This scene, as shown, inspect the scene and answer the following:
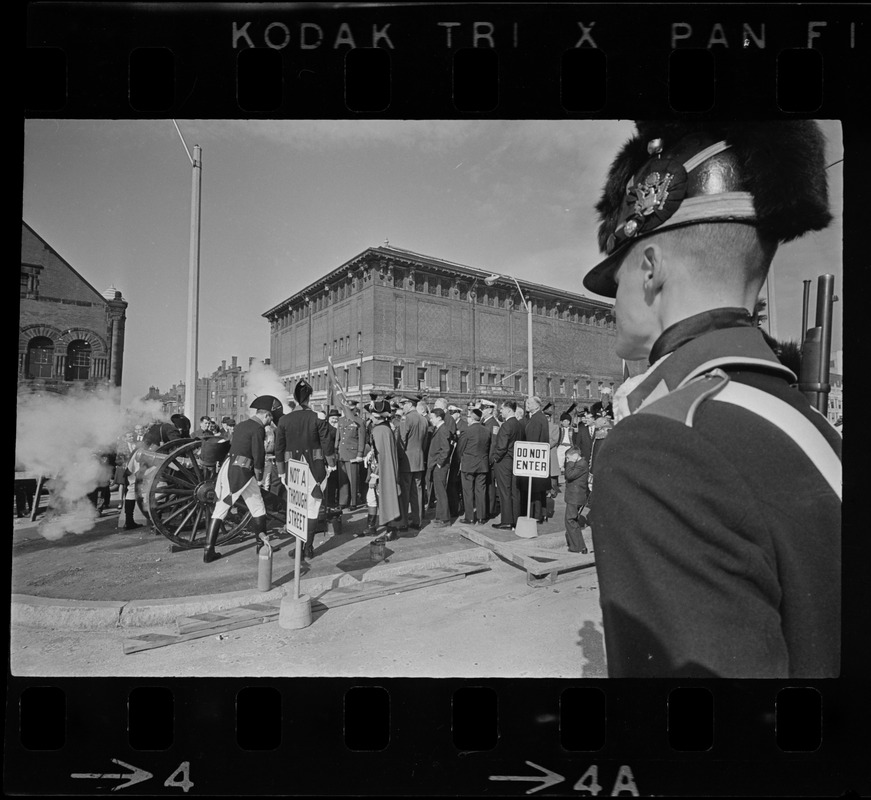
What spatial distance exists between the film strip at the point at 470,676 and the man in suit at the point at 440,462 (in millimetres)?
1156

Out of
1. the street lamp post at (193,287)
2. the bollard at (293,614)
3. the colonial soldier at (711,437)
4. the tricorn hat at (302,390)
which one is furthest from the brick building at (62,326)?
the colonial soldier at (711,437)

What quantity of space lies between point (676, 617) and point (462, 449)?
206cm

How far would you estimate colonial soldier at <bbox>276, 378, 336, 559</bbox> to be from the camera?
142 inches

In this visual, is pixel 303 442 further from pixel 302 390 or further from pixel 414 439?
pixel 414 439

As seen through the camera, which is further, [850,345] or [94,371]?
[94,371]

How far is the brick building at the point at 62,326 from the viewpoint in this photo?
2.81m

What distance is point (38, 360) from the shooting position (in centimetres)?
282

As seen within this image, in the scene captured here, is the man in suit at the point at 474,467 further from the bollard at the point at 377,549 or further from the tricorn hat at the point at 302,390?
the tricorn hat at the point at 302,390
